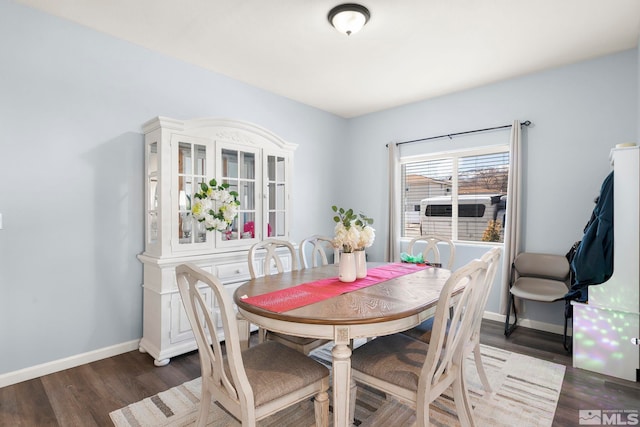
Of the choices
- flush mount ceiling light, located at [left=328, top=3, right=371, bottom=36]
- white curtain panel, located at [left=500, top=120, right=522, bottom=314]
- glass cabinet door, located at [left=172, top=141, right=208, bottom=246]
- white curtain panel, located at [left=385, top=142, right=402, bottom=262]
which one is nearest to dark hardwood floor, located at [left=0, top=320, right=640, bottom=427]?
white curtain panel, located at [left=500, top=120, right=522, bottom=314]

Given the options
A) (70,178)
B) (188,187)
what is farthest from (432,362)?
(70,178)

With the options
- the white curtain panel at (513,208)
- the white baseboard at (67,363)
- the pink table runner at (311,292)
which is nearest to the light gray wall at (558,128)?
the white curtain panel at (513,208)

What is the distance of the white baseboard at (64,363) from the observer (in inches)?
89.1

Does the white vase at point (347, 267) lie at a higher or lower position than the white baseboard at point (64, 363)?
higher

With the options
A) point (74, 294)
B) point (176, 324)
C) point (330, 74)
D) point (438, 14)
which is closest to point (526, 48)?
point (438, 14)

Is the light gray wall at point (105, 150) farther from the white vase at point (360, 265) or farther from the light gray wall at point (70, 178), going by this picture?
the white vase at point (360, 265)

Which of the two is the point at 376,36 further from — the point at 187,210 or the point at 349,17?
the point at 187,210

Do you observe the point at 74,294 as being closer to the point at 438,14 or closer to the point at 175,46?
the point at 175,46

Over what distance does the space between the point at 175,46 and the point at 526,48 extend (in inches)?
119

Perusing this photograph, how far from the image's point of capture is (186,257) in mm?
2727

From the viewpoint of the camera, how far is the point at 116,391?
218cm

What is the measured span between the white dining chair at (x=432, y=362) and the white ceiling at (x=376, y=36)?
1916 mm

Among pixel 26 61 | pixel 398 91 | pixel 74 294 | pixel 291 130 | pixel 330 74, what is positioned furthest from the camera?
pixel 291 130

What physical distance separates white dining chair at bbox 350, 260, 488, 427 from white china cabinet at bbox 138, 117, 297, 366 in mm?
1648
